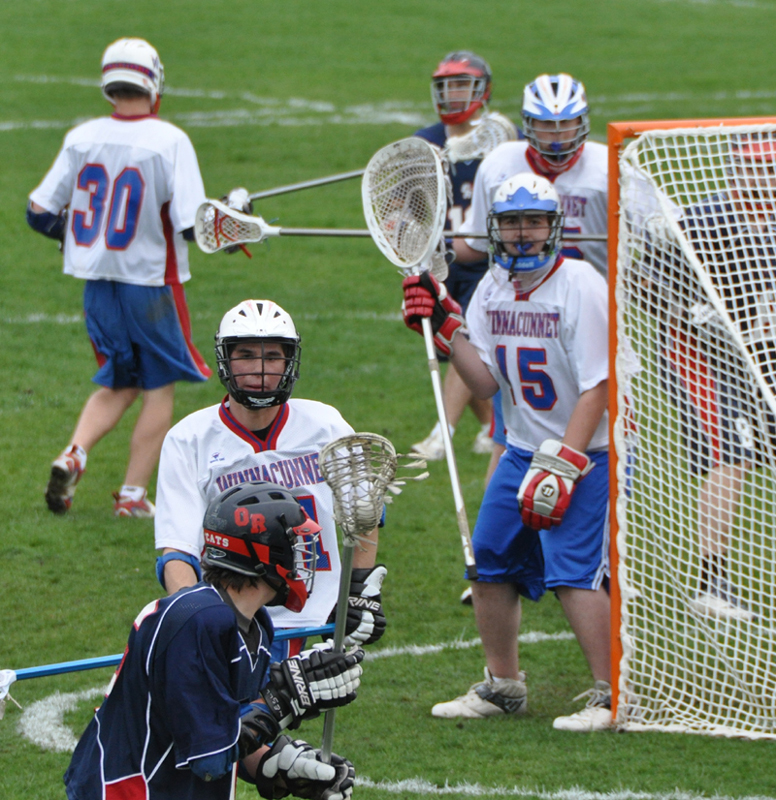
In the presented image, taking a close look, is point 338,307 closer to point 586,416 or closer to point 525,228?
point 525,228

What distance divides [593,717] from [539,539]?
0.69 meters

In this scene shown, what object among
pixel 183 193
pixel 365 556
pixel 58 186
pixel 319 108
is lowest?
pixel 365 556

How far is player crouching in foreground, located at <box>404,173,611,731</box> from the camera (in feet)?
16.1

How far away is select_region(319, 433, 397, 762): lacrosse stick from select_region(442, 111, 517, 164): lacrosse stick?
4.33 meters

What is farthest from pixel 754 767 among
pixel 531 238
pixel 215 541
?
pixel 215 541

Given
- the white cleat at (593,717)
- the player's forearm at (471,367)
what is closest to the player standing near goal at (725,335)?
the white cleat at (593,717)

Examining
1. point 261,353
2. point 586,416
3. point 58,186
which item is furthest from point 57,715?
point 58,186

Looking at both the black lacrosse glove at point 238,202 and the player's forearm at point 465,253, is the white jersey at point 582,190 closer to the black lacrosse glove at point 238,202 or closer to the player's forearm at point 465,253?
the player's forearm at point 465,253

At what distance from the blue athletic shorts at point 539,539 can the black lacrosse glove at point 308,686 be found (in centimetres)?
175

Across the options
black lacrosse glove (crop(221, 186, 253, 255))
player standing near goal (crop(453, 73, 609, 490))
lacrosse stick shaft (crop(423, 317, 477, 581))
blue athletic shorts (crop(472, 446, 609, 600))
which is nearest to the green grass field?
blue athletic shorts (crop(472, 446, 609, 600))

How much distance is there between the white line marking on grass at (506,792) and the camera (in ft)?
14.3

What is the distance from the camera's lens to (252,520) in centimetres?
320

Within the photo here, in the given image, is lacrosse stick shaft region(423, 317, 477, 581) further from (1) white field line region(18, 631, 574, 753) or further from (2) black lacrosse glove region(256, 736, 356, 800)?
(2) black lacrosse glove region(256, 736, 356, 800)

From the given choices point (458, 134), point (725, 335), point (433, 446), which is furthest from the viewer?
point (433, 446)
